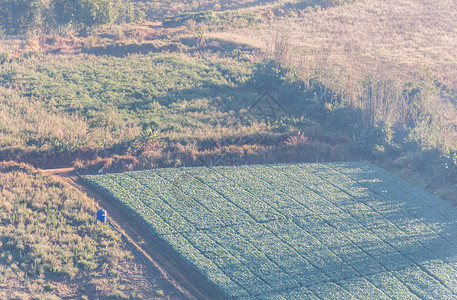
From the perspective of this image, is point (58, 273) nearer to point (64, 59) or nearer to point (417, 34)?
point (64, 59)

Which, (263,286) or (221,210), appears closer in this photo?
(263,286)

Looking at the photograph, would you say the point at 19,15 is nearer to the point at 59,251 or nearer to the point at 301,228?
the point at 59,251

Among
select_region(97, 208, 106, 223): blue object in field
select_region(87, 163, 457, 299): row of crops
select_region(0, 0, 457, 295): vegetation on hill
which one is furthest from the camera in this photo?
select_region(0, 0, 457, 295): vegetation on hill

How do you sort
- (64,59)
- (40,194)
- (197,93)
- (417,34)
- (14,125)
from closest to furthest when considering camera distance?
1. (40,194)
2. (14,125)
3. (197,93)
4. (64,59)
5. (417,34)

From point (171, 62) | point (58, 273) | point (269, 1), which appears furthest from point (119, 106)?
point (269, 1)

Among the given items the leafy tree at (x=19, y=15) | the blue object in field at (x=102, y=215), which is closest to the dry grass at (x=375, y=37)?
the leafy tree at (x=19, y=15)

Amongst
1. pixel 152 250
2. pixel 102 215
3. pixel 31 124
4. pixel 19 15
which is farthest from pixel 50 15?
pixel 152 250

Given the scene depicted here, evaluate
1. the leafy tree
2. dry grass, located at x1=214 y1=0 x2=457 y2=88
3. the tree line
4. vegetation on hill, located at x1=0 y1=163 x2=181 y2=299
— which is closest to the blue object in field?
vegetation on hill, located at x1=0 y1=163 x2=181 y2=299

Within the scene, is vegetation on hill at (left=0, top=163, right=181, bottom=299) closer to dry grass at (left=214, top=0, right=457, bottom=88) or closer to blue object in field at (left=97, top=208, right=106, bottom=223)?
blue object in field at (left=97, top=208, right=106, bottom=223)
